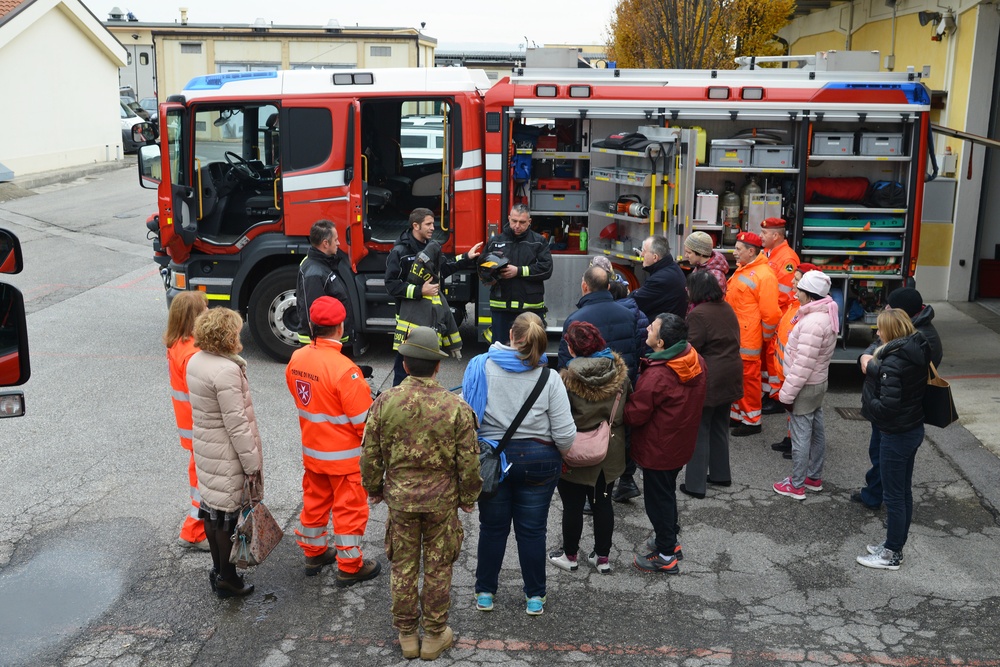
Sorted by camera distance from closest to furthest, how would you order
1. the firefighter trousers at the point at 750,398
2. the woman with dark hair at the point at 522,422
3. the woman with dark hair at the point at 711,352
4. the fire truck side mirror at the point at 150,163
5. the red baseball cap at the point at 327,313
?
the woman with dark hair at the point at 522,422, the red baseball cap at the point at 327,313, the woman with dark hair at the point at 711,352, the firefighter trousers at the point at 750,398, the fire truck side mirror at the point at 150,163

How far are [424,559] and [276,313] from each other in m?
5.75

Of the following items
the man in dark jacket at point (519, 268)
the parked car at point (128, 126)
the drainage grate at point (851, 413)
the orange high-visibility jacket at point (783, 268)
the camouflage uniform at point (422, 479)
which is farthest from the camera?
the parked car at point (128, 126)

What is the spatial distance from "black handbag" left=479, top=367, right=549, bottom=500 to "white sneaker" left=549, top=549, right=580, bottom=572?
3.66 ft

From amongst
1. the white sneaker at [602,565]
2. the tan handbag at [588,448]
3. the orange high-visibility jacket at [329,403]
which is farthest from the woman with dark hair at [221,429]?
the white sneaker at [602,565]

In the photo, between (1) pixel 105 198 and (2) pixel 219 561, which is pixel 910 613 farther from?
(1) pixel 105 198

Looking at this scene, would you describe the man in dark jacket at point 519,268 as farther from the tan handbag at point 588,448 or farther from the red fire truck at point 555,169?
the tan handbag at point 588,448

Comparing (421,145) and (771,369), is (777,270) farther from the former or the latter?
(421,145)

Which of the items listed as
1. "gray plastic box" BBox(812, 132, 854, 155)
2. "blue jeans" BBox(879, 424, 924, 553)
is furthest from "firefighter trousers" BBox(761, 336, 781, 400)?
"blue jeans" BBox(879, 424, 924, 553)

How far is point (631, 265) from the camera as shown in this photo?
10242 mm

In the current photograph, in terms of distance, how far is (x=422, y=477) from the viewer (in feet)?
15.7

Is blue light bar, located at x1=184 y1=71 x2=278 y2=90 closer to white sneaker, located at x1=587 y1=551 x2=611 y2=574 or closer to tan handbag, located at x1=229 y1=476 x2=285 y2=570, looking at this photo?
tan handbag, located at x1=229 y1=476 x2=285 y2=570

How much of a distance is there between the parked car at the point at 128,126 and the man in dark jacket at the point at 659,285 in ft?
87.9

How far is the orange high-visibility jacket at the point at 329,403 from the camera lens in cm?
547

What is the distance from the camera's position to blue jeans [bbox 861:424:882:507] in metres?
6.82
